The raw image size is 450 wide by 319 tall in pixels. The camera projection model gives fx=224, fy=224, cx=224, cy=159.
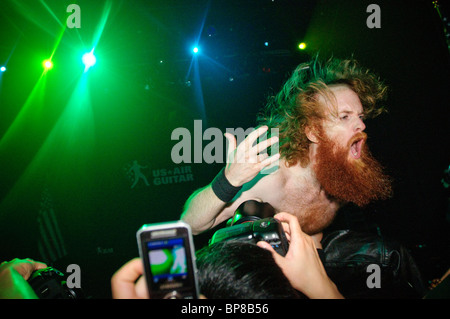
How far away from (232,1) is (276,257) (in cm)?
428

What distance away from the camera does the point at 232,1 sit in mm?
3887

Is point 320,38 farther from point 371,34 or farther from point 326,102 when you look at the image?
point 326,102

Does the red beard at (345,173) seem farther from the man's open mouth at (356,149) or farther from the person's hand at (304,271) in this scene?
the person's hand at (304,271)

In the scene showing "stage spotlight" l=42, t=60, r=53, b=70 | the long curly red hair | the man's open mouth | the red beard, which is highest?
"stage spotlight" l=42, t=60, r=53, b=70

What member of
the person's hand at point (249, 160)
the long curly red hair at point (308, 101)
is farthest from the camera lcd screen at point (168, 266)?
the long curly red hair at point (308, 101)

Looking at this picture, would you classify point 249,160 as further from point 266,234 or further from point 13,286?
point 13,286

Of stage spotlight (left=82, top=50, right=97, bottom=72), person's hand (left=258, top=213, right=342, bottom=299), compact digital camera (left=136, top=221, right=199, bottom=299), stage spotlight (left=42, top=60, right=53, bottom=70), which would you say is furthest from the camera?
stage spotlight (left=82, top=50, right=97, bottom=72)

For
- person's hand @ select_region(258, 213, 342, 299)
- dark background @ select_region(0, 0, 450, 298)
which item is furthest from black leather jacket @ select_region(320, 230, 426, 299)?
dark background @ select_region(0, 0, 450, 298)

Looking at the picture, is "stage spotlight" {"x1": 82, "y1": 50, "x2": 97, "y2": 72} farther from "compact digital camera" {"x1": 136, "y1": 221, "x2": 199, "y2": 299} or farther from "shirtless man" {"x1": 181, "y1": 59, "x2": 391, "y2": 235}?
"compact digital camera" {"x1": 136, "y1": 221, "x2": 199, "y2": 299}

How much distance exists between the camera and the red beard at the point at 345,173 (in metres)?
2.63

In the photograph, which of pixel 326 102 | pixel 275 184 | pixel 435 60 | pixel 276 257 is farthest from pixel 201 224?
pixel 435 60

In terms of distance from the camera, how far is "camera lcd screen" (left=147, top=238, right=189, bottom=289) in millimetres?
800

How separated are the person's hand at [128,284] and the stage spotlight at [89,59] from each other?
186 inches

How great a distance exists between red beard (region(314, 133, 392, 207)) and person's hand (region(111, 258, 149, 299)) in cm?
238
